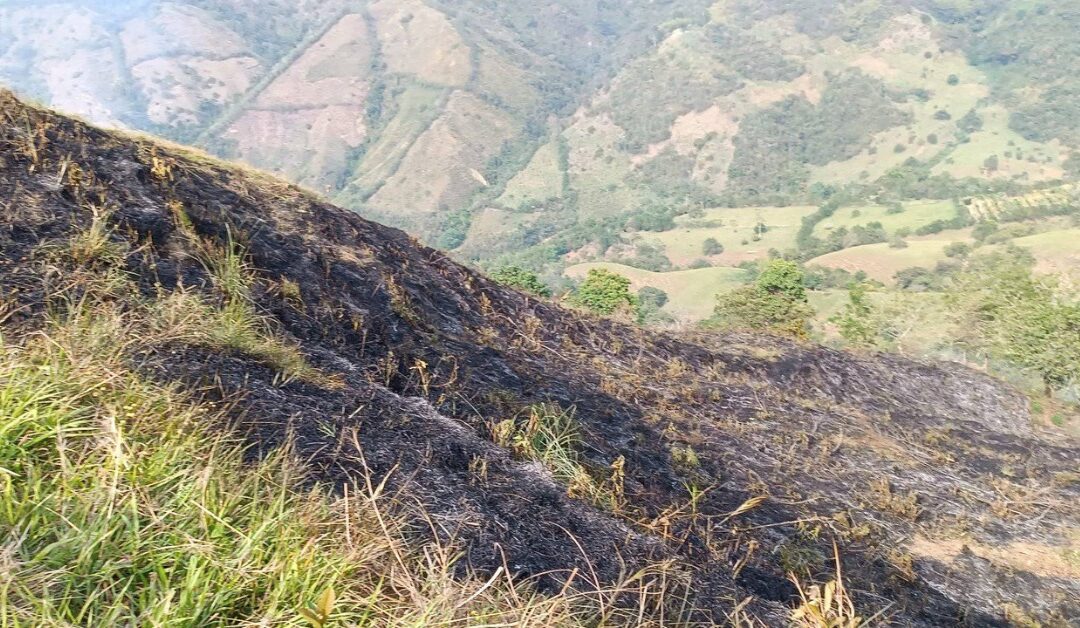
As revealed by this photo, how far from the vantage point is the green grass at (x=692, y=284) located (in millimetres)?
72562

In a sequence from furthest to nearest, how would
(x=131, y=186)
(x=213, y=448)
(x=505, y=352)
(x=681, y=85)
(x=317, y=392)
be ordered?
1. (x=681, y=85)
2. (x=505, y=352)
3. (x=131, y=186)
4. (x=317, y=392)
5. (x=213, y=448)

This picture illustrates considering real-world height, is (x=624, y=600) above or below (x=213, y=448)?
below

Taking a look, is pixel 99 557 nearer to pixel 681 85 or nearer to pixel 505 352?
pixel 505 352

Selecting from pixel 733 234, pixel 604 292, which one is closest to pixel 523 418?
pixel 604 292

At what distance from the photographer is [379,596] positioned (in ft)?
6.19

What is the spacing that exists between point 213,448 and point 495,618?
1.09 metres

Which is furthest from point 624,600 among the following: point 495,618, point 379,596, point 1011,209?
point 1011,209

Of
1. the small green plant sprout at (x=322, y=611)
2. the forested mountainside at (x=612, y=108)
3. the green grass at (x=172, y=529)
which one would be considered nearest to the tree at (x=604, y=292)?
the green grass at (x=172, y=529)

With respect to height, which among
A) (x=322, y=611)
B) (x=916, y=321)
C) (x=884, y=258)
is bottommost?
(x=884, y=258)

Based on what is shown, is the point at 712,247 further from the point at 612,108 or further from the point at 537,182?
the point at 612,108

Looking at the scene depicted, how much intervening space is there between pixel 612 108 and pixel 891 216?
74977mm

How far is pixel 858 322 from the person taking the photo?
78.8 ft

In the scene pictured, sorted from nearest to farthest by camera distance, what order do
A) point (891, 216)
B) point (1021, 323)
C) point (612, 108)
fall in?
point (1021, 323)
point (891, 216)
point (612, 108)

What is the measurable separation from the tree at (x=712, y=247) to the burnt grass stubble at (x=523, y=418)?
89055 mm
